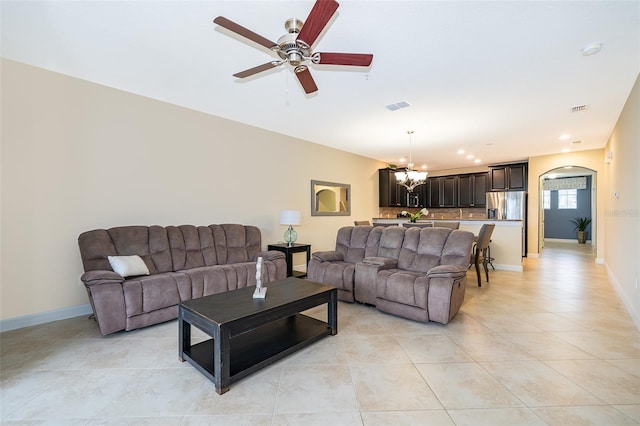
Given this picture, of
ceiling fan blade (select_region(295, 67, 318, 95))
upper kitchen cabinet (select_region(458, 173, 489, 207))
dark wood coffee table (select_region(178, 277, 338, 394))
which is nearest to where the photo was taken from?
dark wood coffee table (select_region(178, 277, 338, 394))

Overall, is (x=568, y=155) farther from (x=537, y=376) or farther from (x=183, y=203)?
(x=183, y=203)

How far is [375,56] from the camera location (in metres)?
Result: 2.76

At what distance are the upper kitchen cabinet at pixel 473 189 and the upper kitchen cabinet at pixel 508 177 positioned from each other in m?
0.21

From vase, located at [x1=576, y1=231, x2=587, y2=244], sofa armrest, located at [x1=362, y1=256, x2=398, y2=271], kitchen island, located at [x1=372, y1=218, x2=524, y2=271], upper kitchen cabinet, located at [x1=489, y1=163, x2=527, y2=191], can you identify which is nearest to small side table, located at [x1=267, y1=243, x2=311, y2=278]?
sofa armrest, located at [x1=362, y1=256, x2=398, y2=271]

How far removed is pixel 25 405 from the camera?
176cm

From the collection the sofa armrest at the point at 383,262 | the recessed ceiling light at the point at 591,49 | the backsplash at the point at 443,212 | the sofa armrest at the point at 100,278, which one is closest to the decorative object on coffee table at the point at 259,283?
the sofa armrest at the point at 100,278

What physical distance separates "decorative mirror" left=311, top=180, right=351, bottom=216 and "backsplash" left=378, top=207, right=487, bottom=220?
1.79m

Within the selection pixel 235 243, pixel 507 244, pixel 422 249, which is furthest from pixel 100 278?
pixel 507 244

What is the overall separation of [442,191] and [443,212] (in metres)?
0.77

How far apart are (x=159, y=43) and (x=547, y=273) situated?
7.29m

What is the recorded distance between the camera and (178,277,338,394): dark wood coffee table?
193cm

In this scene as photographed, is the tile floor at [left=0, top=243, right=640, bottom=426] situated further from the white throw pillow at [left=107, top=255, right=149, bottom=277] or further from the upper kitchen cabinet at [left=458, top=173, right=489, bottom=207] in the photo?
the upper kitchen cabinet at [left=458, top=173, right=489, bottom=207]

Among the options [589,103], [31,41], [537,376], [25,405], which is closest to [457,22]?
[537,376]

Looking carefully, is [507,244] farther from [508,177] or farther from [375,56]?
[375,56]
